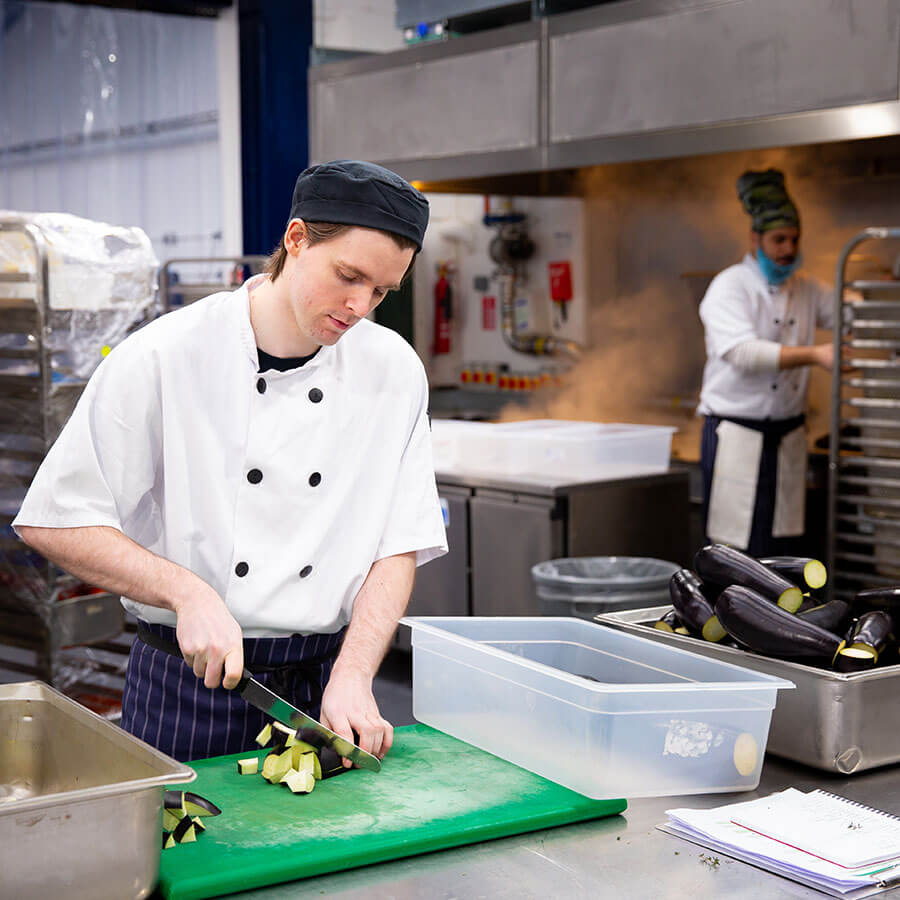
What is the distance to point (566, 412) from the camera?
19.2 feet

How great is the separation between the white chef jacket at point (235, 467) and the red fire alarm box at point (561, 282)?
157 inches

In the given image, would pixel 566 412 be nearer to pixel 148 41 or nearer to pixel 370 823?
pixel 148 41

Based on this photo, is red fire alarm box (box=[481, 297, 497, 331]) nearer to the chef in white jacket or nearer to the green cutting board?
the chef in white jacket

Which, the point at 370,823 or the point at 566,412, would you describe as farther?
the point at 566,412

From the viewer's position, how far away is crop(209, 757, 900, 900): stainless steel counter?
1359 mm

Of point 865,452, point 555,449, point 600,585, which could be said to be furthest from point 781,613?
point 555,449

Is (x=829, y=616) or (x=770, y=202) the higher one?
(x=770, y=202)

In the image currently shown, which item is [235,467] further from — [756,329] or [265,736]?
[756,329]

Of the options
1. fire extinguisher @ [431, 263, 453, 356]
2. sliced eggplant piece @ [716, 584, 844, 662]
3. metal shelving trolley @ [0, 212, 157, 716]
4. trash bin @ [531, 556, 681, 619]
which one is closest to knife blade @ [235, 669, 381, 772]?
sliced eggplant piece @ [716, 584, 844, 662]

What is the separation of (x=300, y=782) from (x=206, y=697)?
1.26 feet

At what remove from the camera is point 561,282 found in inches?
232

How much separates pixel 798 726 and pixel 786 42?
8.93ft

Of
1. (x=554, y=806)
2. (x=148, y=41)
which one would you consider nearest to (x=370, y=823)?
(x=554, y=806)

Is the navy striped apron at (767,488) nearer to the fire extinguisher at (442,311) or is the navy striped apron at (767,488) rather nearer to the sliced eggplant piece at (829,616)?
the fire extinguisher at (442,311)
